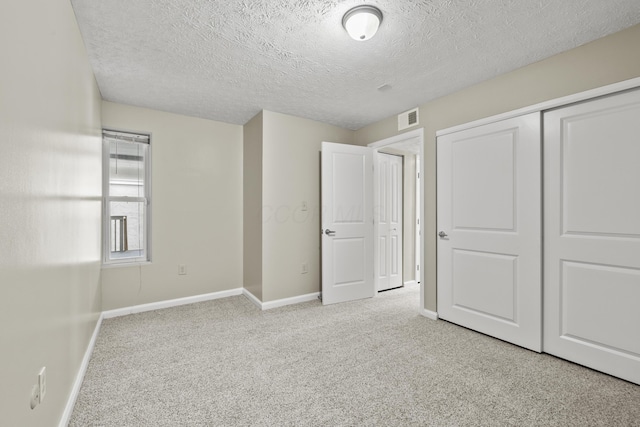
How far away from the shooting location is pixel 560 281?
234 centimetres

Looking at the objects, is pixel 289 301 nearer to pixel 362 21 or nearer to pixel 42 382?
pixel 42 382

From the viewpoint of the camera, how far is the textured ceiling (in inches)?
72.1

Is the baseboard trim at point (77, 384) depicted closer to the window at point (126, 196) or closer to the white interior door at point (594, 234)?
the window at point (126, 196)

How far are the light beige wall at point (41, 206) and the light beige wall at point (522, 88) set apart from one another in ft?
10.0

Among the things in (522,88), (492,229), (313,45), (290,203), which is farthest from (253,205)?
(522,88)

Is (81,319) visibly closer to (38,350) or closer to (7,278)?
(38,350)

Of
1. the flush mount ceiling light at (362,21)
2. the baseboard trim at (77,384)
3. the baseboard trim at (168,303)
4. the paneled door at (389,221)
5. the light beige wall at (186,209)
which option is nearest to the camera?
the baseboard trim at (77,384)

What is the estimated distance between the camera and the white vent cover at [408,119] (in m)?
3.43

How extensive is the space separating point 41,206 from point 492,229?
3129 mm

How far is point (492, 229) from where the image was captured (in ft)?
9.07

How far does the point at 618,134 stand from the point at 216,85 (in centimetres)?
319

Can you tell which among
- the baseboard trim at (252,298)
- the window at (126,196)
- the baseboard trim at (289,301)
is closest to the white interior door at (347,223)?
the baseboard trim at (289,301)

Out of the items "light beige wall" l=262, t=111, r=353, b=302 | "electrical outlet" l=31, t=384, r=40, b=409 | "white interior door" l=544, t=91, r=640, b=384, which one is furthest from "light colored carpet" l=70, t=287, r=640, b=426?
"light beige wall" l=262, t=111, r=353, b=302

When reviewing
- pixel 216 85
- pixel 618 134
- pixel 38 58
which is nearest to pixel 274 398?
pixel 38 58
